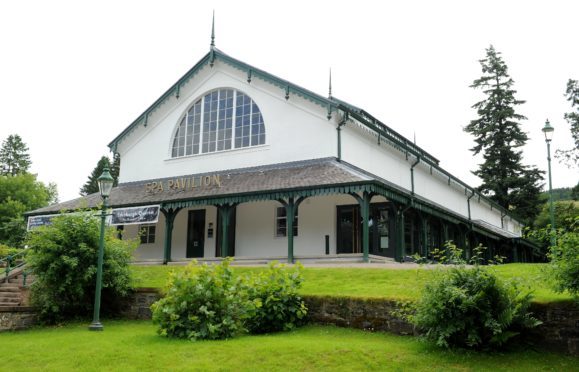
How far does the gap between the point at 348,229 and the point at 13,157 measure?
61093 millimetres

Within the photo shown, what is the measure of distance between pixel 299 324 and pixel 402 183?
16.1 m

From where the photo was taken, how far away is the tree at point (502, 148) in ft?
144

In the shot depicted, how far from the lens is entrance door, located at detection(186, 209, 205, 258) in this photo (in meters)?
24.8

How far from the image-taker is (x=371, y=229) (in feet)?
72.8

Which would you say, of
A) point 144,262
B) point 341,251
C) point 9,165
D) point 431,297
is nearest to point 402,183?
point 341,251

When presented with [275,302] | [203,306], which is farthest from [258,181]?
[203,306]

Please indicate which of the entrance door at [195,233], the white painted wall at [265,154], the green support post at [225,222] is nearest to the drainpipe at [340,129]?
the white painted wall at [265,154]

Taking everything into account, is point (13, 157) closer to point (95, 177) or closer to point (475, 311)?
point (95, 177)

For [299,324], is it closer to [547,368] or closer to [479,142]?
[547,368]

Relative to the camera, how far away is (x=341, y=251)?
21562mm

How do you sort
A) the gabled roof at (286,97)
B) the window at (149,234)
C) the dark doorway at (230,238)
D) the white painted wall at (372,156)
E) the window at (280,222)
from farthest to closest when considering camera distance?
the window at (149,234), the dark doorway at (230,238), the window at (280,222), the white painted wall at (372,156), the gabled roof at (286,97)

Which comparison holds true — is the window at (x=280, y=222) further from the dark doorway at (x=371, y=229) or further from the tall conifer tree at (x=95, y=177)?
the tall conifer tree at (x=95, y=177)

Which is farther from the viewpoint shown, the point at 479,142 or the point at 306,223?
the point at 479,142

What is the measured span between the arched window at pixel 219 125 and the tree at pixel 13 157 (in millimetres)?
51187
